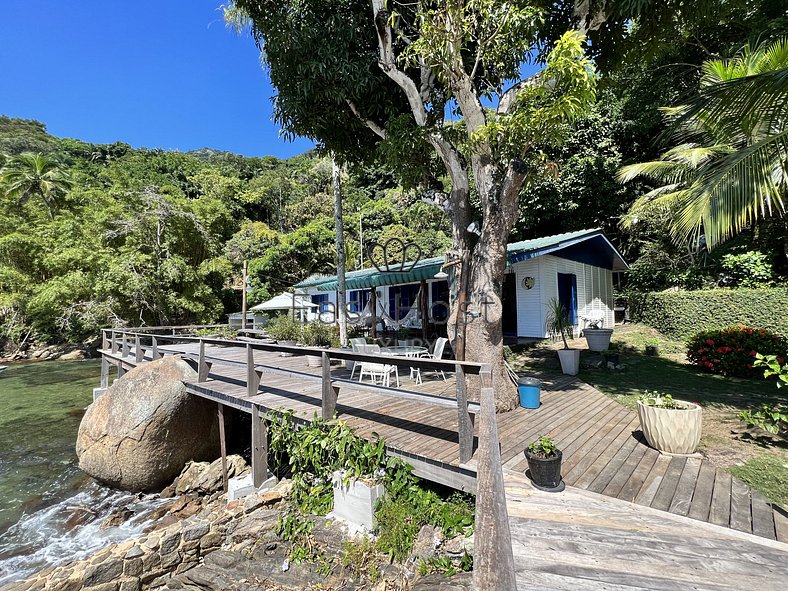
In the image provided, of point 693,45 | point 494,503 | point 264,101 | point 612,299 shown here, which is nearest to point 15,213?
point 264,101

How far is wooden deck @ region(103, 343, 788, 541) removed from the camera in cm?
275

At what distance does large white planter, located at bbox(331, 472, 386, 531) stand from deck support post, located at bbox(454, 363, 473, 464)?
100 centimetres

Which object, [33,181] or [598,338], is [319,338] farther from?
[33,181]

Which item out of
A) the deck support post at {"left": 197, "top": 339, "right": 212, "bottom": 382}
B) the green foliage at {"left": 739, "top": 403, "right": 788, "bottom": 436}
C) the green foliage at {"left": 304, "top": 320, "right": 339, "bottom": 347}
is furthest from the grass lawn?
the deck support post at {"left": 197, "top": 339, "right": 212, "bottom": 382}

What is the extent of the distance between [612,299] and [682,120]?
42.3ft

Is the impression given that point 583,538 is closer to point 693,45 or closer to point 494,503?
point 494,503

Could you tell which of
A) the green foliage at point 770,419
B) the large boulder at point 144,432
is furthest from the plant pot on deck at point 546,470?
the large boulder at point 144,432

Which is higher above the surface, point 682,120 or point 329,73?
point 329,73

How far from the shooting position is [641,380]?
7176 millimetres

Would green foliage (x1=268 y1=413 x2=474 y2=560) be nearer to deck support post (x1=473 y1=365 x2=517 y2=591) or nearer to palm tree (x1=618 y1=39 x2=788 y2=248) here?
deck support post (x1=473 y1=365 x2=517 y2=591)

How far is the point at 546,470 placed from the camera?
112 inches

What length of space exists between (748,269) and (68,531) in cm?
1788

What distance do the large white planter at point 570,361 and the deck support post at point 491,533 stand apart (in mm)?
6551

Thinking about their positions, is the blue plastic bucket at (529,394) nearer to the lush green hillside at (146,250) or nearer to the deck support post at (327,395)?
the deck support post at (327,395)
